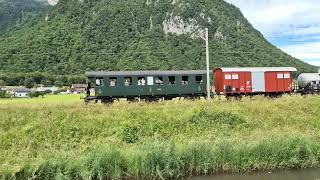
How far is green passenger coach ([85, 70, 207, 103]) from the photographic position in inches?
1544

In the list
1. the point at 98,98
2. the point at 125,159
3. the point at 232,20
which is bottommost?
the point at 125,159

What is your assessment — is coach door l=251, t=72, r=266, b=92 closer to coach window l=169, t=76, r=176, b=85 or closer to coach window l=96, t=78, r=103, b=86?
coach window l=169, t=76, r=176, b=85

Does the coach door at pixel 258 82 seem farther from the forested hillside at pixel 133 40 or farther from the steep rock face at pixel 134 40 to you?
the steep rock face at pixel 134 40

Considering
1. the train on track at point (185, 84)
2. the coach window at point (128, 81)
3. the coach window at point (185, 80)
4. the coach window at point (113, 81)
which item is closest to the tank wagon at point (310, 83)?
the train on track at point (185, 84)

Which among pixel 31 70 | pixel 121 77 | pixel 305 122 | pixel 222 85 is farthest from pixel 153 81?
pixel 31 70

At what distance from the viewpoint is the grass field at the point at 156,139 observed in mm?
21094

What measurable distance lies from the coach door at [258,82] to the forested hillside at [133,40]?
46.0m

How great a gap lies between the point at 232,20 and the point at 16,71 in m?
84.2

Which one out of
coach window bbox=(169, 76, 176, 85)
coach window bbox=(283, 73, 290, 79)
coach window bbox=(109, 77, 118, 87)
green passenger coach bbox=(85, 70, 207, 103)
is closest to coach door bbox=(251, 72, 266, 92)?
coach window bbox=(283, 73, 290, 79)

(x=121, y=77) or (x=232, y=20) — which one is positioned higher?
(x=232, y=20)

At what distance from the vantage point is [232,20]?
156 m

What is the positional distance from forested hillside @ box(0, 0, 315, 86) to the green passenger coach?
4788 cm

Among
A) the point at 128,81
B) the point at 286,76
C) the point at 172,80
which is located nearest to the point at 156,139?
the point at 128,81

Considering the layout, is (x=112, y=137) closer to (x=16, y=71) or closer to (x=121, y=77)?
(x=121, y=77)
